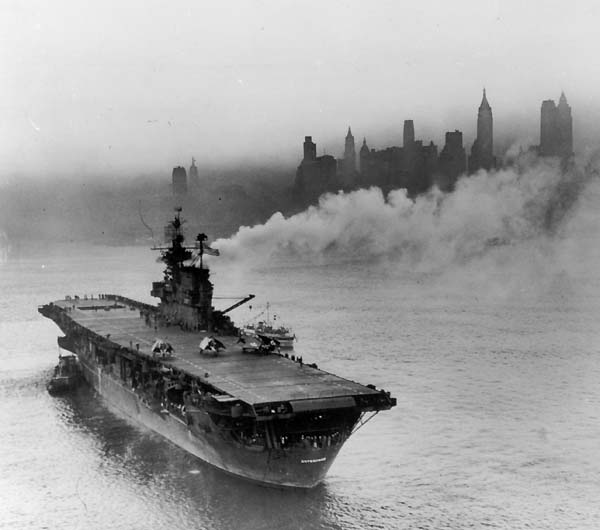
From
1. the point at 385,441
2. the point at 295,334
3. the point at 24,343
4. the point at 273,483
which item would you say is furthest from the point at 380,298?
the point at 273,483

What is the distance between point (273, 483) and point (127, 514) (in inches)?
175

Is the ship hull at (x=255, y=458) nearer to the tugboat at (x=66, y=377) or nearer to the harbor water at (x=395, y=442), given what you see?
the harbor water at (x=395, y=442)

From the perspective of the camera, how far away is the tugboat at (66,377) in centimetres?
3653

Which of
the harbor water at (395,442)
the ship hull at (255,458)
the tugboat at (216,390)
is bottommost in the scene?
the harbor water at (395,442)

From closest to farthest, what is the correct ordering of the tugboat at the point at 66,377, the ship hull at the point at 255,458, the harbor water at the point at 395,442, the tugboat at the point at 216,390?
the harbor water at the point at 395,442 → the tugboat at the point at 216,390 → the ship hull at the point at 255,458 → the tugboat at the point at 66,377

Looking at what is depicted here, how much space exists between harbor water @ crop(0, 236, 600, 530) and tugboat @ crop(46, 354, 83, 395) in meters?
0.99

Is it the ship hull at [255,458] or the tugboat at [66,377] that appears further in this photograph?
the tugboat at [66,377]

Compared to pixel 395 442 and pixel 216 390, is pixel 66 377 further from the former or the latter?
pixel 395 442

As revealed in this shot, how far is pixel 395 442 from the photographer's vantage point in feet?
91.0

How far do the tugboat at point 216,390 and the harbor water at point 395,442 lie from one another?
80 centimetres

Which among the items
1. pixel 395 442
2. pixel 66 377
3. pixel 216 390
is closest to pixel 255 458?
pixel 216 390

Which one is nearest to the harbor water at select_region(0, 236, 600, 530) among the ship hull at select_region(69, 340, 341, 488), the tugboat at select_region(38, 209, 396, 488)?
the ship hull at select_region(69, 340, 341, 488)

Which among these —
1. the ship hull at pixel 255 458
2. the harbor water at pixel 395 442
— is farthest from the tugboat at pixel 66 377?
the ship hull at pixel 255 458

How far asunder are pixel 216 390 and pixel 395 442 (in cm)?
736
